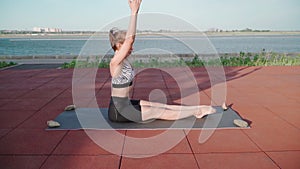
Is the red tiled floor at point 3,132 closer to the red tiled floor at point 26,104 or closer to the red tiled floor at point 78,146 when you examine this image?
the red tiled floor at point 78,146

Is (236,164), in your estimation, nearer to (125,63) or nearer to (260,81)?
(125,63)

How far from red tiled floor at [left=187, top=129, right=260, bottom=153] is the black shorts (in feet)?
2.81

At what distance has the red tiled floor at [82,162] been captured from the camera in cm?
289

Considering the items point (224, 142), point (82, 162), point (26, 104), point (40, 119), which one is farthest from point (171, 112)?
point (26, 104)

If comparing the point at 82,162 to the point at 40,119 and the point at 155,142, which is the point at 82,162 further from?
the point at 40,119

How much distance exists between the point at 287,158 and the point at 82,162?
2.34 m

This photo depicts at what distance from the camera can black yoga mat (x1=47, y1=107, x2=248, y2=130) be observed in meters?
3.97

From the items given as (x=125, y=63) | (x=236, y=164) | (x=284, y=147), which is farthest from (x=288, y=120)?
(x=125, y=63)

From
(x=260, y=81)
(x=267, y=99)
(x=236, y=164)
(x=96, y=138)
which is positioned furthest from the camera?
(x=260, y=81)

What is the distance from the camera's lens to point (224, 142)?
3469 mm

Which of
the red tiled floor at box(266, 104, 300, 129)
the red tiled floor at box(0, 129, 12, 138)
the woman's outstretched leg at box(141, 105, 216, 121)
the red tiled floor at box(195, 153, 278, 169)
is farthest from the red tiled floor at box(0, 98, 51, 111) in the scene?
the red tiled floor at box(266, 104, 300, 129)

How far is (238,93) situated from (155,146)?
139 inches

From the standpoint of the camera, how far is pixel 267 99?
5590 mm

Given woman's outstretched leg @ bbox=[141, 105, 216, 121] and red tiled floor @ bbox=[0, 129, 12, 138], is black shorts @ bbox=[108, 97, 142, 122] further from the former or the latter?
red tiled floor @ bbox=[0, 129, 12, 138]
